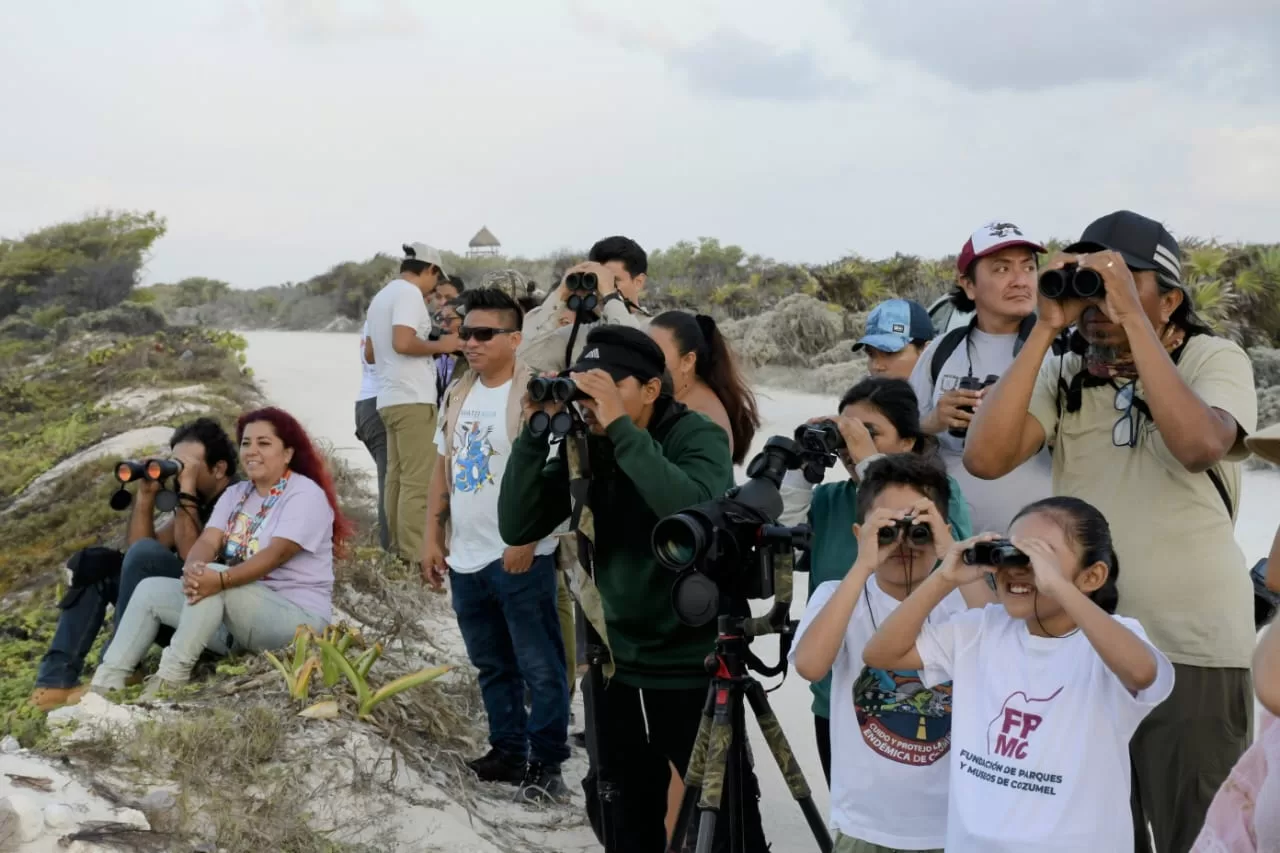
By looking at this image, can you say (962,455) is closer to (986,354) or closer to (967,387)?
(967,387)

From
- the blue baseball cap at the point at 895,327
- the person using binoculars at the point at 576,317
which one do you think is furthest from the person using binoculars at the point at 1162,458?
the person using binoculars at the point at 576,317

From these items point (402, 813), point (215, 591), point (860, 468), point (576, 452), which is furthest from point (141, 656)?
point (860, 468)

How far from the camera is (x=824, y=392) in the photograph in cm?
1501

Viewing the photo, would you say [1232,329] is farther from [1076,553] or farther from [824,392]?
[1076,553]

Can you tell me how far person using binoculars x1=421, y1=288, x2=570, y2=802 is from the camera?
4.89 m

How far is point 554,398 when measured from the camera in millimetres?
3426

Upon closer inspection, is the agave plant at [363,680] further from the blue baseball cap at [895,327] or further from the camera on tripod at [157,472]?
the blue baseball cap at [895,327]

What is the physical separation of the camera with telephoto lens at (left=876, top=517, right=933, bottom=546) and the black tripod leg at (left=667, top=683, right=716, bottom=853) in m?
0.59

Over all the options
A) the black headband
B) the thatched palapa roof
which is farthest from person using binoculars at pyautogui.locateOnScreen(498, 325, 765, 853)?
the thatched palapa roof

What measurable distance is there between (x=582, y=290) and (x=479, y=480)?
0.95 metres

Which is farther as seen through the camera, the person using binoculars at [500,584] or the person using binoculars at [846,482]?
the person using binoculars at [500,584]

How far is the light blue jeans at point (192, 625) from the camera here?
206 inches

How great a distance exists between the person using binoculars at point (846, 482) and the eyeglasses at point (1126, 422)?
0.47 m

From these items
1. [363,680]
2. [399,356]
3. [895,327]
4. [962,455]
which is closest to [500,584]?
[363,680]
